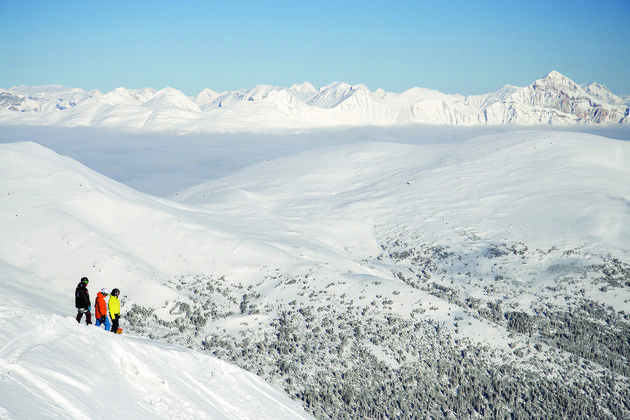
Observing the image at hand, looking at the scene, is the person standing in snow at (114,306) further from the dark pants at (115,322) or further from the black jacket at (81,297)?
the black jacket at (81,297)

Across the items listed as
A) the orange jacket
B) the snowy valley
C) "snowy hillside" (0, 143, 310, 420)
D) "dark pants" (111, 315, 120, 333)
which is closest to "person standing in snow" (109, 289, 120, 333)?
"dark pants" (111, 315, 120, 333)

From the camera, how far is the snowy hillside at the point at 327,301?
49.0ft

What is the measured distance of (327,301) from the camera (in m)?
28.4

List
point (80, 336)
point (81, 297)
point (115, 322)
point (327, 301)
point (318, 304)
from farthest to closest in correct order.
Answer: point (327, 301) < point (318, 304) < point (115, 322) < point (81, 297) < point (80, 336)

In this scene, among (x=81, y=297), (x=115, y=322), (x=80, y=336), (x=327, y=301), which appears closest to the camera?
(x=80, y=336)

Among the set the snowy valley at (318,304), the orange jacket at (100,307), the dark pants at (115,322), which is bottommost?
the snowy valley at (318,304)

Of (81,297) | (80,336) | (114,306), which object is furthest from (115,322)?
(80,336)

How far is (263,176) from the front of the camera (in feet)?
257

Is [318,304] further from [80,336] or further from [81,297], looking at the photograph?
[80,336]

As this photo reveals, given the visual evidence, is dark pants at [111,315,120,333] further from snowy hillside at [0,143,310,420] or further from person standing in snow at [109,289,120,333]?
snowy hillside at [0,143,310,420]

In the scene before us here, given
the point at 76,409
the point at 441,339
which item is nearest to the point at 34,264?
the point at 76,409

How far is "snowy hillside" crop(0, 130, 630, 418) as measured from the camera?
14938 millimetres

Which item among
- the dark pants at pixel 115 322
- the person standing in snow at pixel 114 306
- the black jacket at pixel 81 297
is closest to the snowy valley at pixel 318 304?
the dark pants at pixel 115 322

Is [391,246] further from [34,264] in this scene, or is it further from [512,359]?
[34,264]
